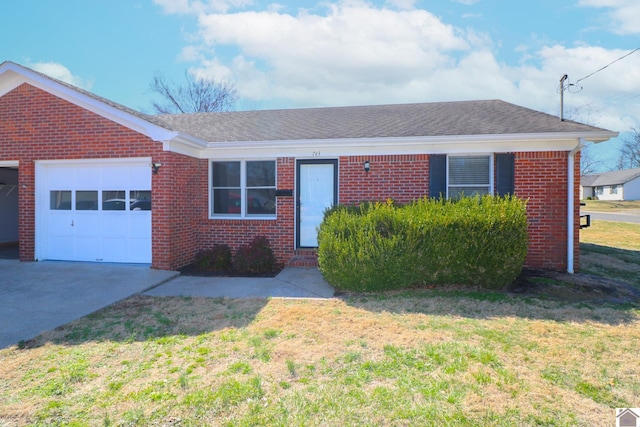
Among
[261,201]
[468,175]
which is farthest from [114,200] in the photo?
[468,175]

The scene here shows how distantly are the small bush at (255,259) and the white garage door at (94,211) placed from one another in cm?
216

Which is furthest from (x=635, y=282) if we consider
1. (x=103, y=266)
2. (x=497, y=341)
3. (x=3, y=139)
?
(x=3, y=139)

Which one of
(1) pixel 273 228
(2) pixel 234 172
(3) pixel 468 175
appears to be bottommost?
(1) pixel 273 228

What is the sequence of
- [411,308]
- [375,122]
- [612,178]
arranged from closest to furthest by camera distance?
[411,308] → [375,122] → [612,178]

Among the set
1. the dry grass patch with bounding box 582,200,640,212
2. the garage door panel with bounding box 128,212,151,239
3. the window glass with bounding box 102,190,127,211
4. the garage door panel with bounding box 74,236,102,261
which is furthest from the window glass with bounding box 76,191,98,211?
the dry grass patch with bounding box 582,200,640,212

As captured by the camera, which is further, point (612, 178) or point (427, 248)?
point (612, 178)

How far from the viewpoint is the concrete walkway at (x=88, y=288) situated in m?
5.04

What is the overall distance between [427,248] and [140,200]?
21.0 feet

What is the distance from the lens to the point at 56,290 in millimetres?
6332

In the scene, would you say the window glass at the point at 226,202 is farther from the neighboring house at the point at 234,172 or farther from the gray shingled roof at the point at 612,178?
the gray shingled roof at the point at 612,178

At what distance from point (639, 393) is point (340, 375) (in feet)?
8.31

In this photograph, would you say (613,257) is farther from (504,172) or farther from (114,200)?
(114,200)

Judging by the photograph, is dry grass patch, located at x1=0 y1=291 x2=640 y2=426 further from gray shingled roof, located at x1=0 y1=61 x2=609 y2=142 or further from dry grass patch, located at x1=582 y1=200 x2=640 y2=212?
dry grass patch, located at x1=582 y1=200 x2=640 y2=212

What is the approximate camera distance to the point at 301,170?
9016mm
